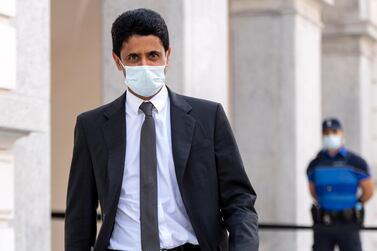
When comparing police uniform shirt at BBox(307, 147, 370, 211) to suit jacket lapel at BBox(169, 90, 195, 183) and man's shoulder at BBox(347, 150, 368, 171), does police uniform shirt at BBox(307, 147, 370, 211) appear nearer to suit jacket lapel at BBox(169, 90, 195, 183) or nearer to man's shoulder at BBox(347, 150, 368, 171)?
man's shoulder at BBox(347, 150, 368, 171)

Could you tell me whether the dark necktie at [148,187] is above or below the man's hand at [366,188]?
above

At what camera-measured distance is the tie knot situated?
395cm

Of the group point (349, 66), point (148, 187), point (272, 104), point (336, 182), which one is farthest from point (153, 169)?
point (349, 66)

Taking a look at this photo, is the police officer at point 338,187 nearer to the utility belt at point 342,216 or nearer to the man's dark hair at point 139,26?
the utility belt at point 342,216

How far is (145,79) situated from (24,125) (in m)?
2.64

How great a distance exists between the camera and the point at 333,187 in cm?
1041

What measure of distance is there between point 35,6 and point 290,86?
21.1 ft

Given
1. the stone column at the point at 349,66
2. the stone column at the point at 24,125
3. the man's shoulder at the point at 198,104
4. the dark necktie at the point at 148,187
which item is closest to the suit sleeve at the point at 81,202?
the dark necktie at the point at 148,187

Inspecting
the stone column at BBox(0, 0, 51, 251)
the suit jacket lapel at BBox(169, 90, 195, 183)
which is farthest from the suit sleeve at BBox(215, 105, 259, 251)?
the stone column at BBox(0, 0, 51, 251)

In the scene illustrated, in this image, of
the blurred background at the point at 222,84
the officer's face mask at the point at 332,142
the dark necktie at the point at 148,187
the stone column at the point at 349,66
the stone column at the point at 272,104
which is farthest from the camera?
the stone column at the point at 349,66

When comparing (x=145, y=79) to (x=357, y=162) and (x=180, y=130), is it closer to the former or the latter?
(x=180, y=130)

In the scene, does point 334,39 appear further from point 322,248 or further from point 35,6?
point 35,6

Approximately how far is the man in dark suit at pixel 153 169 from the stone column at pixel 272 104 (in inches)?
341

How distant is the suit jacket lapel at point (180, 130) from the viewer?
12.8 ft
